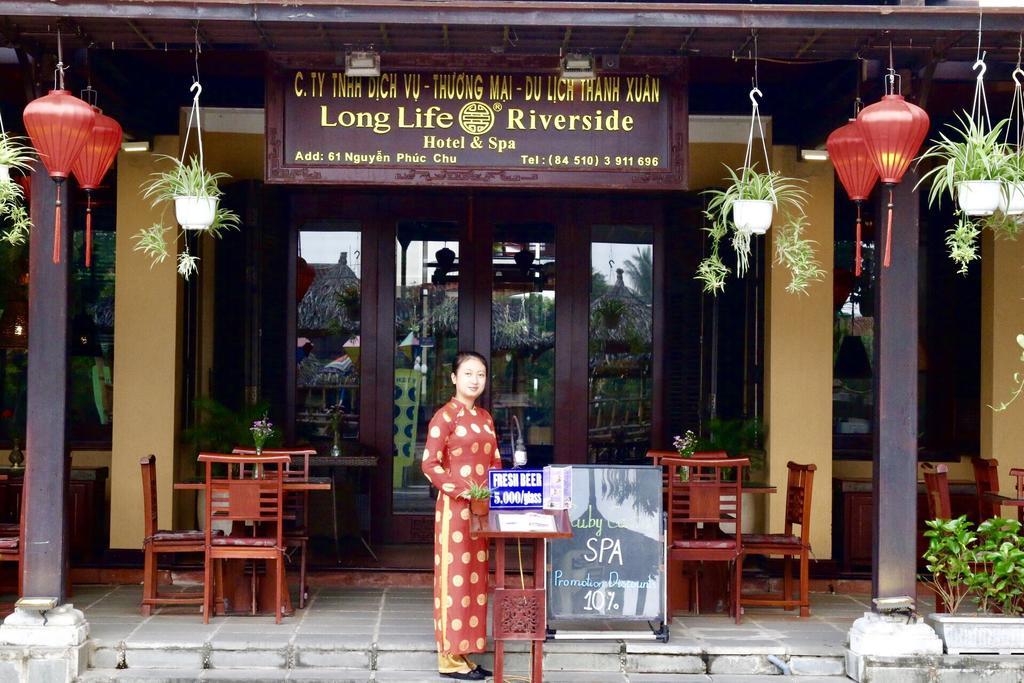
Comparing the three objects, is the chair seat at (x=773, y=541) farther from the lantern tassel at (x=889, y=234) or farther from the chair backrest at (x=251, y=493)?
the chair backrest at (x=251, y=493)

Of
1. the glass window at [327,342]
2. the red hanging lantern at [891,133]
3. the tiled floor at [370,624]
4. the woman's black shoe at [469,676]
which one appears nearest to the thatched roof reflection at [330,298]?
the glass window at [327,342]

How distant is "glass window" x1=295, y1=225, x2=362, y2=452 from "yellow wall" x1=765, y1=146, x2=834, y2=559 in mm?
3395

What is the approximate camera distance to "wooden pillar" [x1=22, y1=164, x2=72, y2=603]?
6523 millimetres

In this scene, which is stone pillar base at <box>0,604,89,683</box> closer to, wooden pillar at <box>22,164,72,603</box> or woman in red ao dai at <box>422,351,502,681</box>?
wooden pillar at <box>22,164,72,603</box>

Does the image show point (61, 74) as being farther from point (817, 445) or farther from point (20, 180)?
point (817, 445)

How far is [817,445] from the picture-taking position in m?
8.79

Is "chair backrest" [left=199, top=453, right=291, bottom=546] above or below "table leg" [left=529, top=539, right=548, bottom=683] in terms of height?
above

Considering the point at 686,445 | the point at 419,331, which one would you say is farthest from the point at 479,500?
the point at 419,331

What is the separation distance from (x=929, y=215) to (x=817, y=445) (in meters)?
2.30

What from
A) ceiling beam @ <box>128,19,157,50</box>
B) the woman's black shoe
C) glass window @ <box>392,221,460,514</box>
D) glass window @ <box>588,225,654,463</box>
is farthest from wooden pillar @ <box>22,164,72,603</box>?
glass window @ <box>588,225,654,463</box>

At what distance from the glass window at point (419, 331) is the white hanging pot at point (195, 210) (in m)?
3.00

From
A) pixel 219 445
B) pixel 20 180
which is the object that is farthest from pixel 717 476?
pixel 20 180

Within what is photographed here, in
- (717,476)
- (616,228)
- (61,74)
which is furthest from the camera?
(616,228)

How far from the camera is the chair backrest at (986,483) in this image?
316 inches
